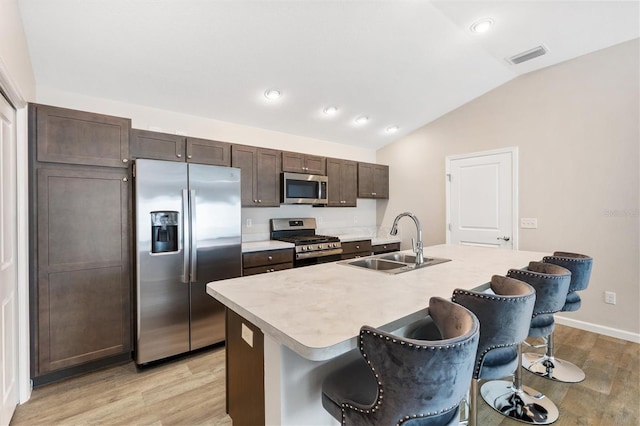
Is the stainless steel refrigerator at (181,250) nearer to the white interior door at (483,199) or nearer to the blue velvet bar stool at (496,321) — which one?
the blue velvet bar stool at (496,321)

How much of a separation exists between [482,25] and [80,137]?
3558 millimetres

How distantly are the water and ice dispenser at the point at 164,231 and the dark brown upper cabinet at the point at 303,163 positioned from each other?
5.23 feet

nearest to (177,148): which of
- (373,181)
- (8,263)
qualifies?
(8,263)

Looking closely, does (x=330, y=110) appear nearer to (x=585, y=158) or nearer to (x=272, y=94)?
(x=272, y=94)

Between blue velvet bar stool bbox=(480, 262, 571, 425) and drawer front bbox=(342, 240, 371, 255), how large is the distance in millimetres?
2211

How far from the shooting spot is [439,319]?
122 cm

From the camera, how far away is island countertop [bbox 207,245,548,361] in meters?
1.01

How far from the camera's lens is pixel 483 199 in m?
4.11

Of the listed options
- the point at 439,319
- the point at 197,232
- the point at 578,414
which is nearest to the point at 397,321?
the point at 439,319

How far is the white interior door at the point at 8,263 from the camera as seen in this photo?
177 centimetres

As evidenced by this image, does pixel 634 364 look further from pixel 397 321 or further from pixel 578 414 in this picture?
pixel 397 321

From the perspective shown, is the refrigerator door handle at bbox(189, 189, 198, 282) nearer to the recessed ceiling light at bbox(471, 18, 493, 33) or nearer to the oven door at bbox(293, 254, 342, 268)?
the oven door at bbox(293, 254, 342, 268)

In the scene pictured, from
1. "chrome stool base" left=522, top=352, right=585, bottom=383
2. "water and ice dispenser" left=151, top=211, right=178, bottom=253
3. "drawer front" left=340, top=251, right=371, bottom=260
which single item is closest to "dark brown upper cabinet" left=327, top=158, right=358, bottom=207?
"drawer front" left=340, top=251, right=371, bottom=260

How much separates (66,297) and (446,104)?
4661 mm
